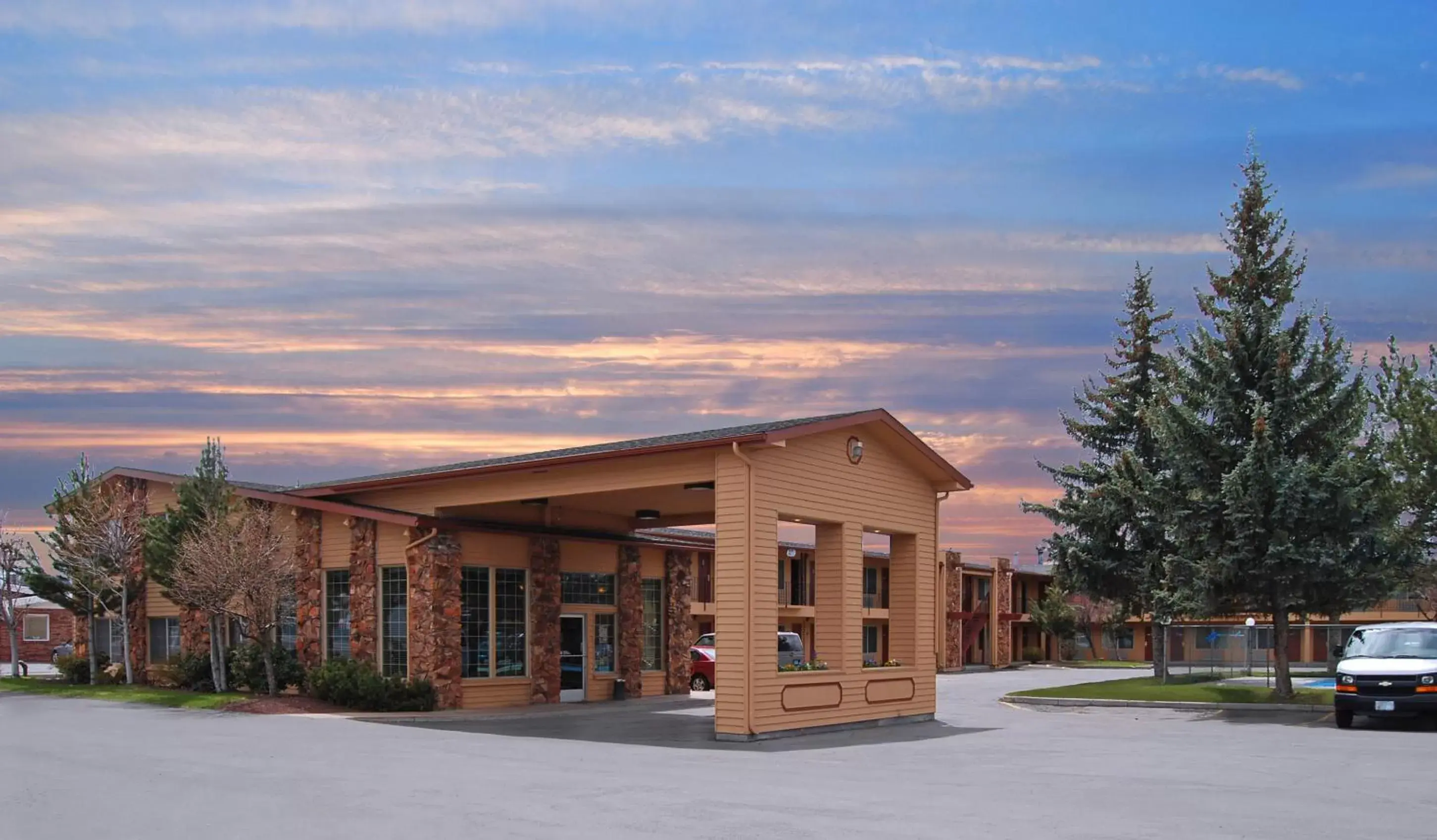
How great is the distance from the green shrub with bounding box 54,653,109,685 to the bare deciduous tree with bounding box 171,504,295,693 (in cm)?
742

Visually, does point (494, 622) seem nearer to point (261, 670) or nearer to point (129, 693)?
point (261, 670)

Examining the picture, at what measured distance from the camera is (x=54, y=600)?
3416 cm

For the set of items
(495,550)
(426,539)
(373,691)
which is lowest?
(373,691)

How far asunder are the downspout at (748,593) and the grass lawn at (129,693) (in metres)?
11.7

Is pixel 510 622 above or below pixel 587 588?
below

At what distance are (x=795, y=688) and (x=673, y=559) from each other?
11.3m

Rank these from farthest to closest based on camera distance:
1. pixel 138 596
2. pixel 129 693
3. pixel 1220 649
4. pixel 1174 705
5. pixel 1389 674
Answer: pixel 1220 649
pixel 138 596
pixel 1174 705
pixel 129 693
pixel 1389 674

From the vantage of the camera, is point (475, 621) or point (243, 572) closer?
point (243, 572)

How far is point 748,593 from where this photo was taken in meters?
→ 21.0

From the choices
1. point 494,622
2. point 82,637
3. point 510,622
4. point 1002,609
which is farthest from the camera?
point 1002,609

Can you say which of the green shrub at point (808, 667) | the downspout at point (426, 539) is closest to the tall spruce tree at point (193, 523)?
the downspout at point (426, 539)

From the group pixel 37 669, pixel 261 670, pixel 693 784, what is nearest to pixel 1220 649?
pixel 261 670

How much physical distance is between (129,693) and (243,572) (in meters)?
5.38

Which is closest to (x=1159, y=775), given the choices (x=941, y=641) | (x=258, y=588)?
(x=258, y=588)
